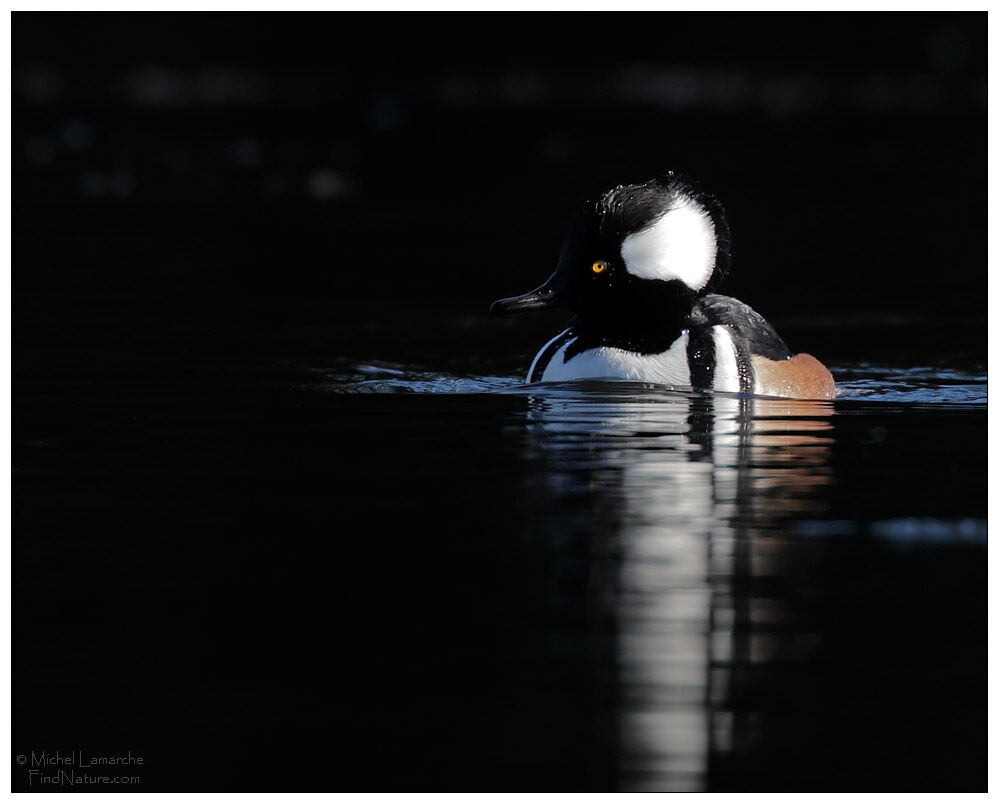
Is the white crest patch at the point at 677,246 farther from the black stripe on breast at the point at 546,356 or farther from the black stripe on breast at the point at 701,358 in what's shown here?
the black stripe on breast at the point at 546,356

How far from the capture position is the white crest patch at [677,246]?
11.6 m

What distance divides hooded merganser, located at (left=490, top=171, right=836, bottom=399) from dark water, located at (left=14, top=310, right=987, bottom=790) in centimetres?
73

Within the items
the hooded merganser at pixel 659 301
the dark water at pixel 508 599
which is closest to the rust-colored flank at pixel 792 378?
the hooded merganser at pixel 659 301

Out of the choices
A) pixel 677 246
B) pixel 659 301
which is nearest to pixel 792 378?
pixel 659 301

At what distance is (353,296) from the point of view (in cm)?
1803

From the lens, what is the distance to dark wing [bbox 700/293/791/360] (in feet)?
38.6

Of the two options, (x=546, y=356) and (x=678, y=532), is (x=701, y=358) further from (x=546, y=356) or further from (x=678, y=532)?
(x=678, y=532)

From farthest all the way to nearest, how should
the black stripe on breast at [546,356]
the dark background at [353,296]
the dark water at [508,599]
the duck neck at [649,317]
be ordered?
the black stripe on breast at [546,356], the duck neck at [649,317], the dark background at [353,296], the dark water at [508,599]

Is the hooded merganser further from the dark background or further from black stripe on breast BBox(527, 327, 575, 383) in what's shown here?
the dark background

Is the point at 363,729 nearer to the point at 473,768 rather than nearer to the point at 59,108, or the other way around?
the point at 473,768

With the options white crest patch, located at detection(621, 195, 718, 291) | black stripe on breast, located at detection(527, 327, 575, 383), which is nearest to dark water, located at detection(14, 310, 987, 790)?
white crest patch, located at detection(621, 195, 718, 291)

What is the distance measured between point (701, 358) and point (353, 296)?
6887 mm

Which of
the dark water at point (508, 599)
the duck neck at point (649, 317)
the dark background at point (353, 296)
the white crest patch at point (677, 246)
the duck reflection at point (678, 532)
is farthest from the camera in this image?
the duck neck at point (649, 317)

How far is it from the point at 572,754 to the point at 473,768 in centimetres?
29
